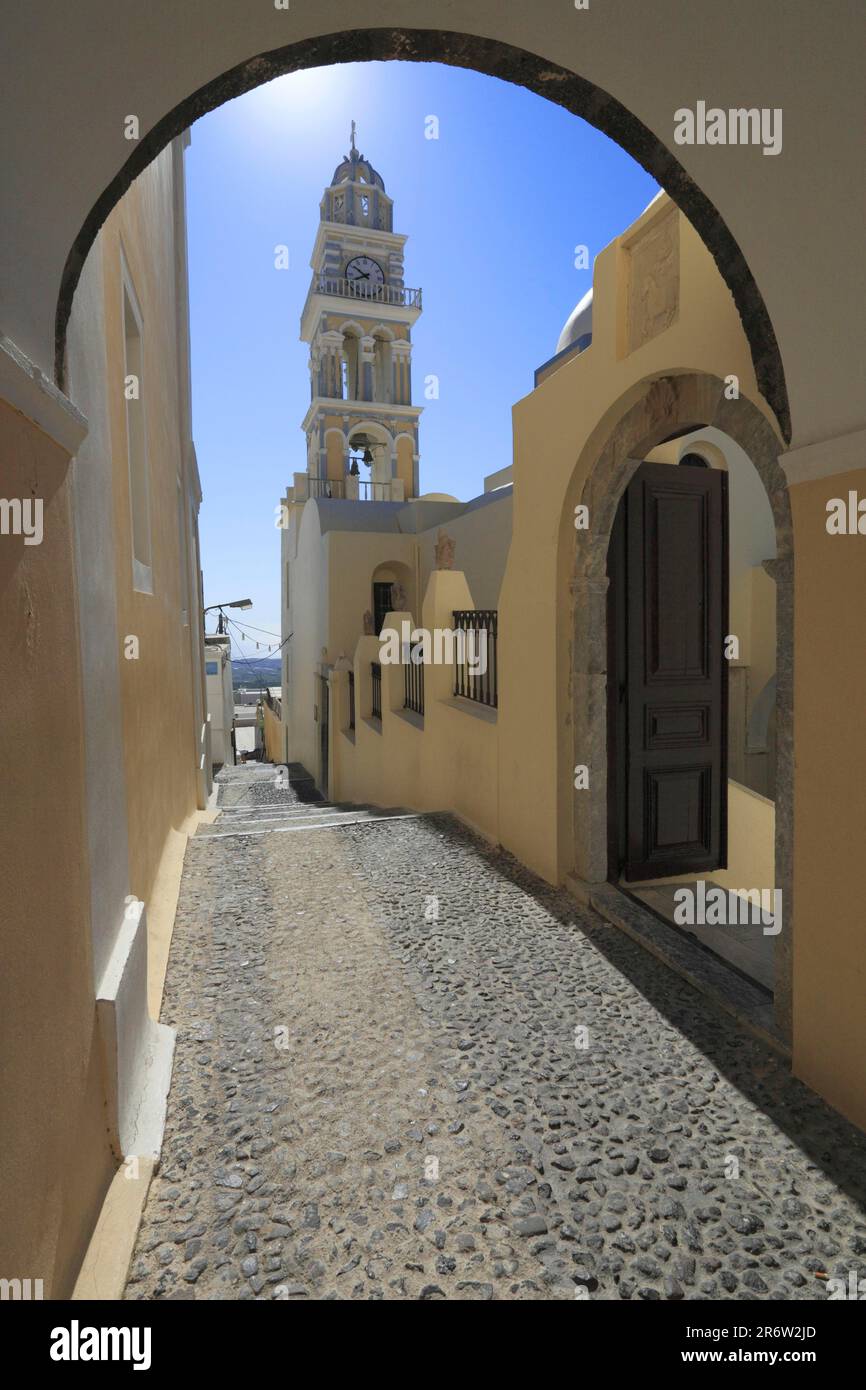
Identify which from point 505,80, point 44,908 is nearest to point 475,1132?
point 44,908

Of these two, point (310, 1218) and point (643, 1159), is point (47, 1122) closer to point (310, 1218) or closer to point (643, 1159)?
point (310, 1218)

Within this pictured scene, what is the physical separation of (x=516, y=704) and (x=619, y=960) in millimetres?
2120

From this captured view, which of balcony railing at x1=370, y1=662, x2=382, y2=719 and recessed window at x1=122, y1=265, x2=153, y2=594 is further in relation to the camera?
balcony railing at x1=370, y1=662, x2=382, y2=719

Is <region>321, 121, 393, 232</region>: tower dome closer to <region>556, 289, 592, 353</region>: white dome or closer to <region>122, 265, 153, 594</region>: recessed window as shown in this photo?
<region>556, 289, 592, 353</region>: white dome

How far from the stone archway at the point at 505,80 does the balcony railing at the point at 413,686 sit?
250 inches

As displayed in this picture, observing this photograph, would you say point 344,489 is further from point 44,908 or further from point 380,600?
point 44,908

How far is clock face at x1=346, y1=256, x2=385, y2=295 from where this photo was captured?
20.4 meters

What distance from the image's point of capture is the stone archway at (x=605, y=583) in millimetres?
2727

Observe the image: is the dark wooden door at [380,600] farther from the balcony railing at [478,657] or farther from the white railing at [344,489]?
the balcony railing at [478,657]

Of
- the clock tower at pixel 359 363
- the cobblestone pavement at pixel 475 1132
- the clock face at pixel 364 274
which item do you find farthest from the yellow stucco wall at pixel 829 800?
the clock face at pixel 364 274

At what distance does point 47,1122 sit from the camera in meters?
1.50

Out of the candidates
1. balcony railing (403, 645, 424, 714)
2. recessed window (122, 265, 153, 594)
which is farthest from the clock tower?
recessed window (122, 265, 153, 594)

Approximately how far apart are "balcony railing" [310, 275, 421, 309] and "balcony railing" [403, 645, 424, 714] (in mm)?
15028
